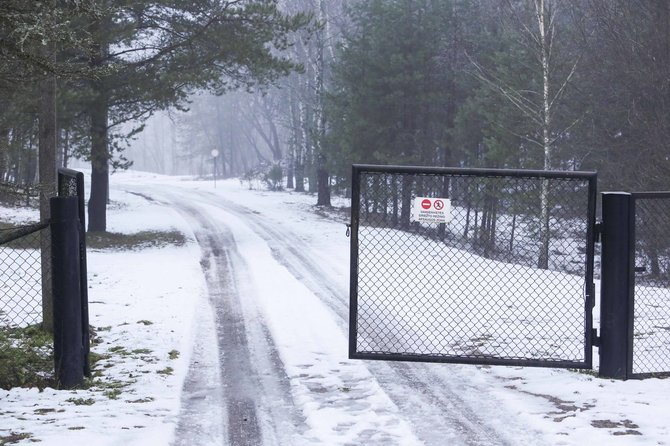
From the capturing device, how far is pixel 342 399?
7188 millimetres

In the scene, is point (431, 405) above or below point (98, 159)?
below

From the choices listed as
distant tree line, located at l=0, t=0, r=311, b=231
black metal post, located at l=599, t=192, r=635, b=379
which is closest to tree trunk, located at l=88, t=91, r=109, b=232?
distant tree line, located at l=0, t=0, r=311, b=231

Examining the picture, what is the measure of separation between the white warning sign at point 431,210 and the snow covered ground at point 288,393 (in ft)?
5.80

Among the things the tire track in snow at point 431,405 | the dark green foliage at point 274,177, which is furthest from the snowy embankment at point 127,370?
the dark green foliage at point 274,177

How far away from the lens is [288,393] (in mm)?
7457

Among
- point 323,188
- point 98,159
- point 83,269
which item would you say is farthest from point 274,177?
point 83,269

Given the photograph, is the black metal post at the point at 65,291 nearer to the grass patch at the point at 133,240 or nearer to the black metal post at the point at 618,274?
the black metal post at the point at 618,274

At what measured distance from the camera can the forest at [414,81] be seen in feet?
63.8

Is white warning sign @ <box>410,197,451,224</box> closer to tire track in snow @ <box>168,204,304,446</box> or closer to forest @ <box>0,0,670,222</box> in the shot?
tire track in snow @ <box>168,204,304,446</box>

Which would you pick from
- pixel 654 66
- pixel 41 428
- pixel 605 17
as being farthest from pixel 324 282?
pixel 605 17

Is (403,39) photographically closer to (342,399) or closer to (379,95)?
(379,95)

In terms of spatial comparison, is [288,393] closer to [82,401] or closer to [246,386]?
[246,386]

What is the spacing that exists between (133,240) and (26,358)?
14.9 metres

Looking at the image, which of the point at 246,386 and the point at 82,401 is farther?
the point at 246,386
